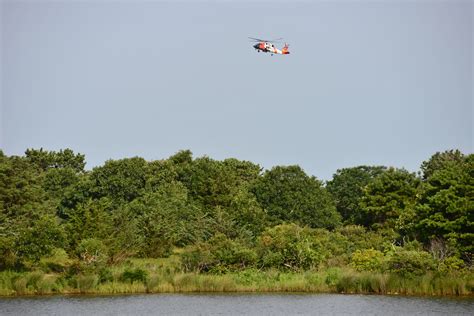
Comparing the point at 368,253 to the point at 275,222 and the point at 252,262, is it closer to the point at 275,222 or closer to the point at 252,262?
the point at 252,262

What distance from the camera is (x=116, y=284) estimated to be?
49.3m

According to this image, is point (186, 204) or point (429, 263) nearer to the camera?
point (429, 263)

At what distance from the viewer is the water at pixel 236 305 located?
41875 millimetres

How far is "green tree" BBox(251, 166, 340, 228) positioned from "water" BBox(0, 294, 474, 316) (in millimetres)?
30739

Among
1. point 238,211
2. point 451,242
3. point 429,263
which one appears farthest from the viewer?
point 238,211

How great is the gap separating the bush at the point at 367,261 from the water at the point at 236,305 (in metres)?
3.94

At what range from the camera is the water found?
41.9m

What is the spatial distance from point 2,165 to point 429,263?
49202 millimetres

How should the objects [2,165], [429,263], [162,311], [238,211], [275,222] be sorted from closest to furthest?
[162,311], [429,263], [238,211], [275,222], [2,165]

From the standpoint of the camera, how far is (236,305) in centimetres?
4497

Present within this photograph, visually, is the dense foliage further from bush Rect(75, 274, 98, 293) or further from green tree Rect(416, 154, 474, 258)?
bush Rect(75, 274, 98, 293)

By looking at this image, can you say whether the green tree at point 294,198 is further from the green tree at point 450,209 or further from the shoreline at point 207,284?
the shoreline at point 207,284

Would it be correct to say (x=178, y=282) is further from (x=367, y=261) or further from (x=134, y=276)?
(x=367, y=261)

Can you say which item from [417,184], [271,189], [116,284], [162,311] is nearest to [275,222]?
[271,189]
